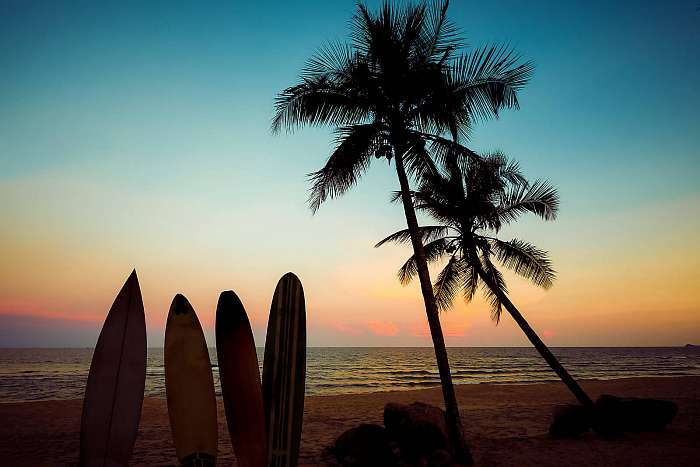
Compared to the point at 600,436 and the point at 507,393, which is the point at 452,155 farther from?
the point at 507,393

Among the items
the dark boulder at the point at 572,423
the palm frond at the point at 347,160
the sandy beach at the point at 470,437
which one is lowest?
the sandy beach at the point at 470,437

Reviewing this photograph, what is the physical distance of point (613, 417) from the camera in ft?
25.8

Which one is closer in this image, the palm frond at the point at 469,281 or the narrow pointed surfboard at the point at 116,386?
the narrow pointed surfboard at the point at 116,386

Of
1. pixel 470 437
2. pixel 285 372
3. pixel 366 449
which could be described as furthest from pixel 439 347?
pixel 285 372

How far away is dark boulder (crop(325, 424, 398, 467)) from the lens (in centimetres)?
577

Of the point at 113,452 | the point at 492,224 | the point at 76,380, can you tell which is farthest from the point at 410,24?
the point at 76,380

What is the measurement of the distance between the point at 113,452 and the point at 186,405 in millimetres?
460

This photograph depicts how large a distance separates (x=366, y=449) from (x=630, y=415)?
18.7ft

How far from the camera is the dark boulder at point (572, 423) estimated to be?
25.7ft

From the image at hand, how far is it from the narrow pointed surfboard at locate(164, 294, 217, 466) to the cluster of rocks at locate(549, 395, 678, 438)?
7.69 metres

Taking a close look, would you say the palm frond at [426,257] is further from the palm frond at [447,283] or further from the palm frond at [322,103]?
the palm frond at [322,103]

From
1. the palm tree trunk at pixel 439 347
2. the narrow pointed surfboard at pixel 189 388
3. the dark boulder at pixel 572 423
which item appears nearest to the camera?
the narrow pointed surfboard at pixel 189 388

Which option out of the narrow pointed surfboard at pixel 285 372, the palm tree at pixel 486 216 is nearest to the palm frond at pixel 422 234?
the palm tree at pixel 486 216

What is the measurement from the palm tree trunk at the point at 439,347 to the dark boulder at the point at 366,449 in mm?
965
